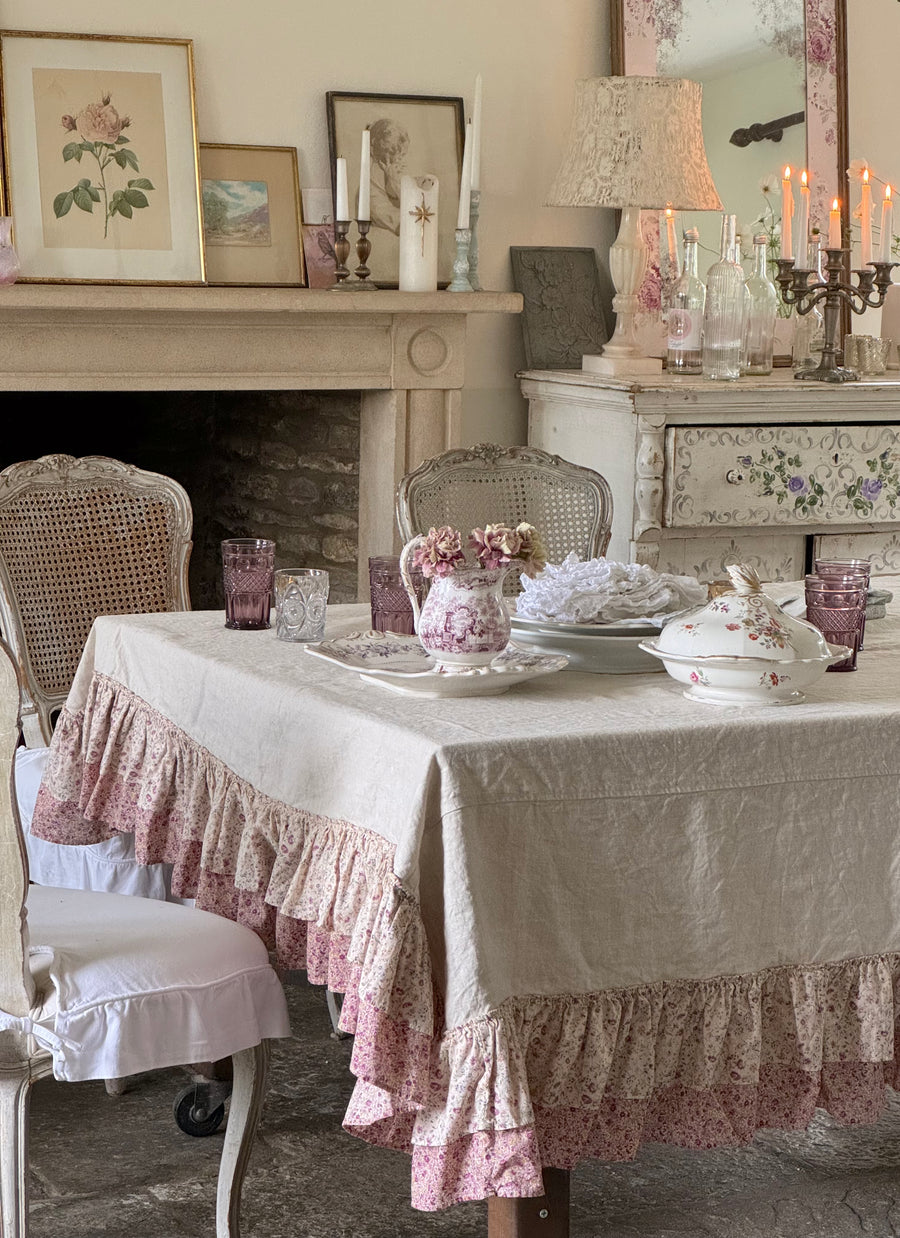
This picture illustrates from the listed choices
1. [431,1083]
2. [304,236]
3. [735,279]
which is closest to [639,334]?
[735,279]

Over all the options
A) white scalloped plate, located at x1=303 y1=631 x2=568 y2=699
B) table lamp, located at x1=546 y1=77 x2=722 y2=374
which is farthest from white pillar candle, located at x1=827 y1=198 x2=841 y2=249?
white scalloped plate, located at x1=303 y1=631 x2=568 y2=699

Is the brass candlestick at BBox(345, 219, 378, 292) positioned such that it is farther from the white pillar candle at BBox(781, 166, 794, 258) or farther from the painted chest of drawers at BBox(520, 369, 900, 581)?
the white pillar candle at BBox(781, 166, 794, 258)

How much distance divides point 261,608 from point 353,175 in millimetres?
1948

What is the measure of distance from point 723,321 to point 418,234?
2.55ft

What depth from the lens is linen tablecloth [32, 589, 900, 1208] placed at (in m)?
1.61

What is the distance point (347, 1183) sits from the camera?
7.41ft

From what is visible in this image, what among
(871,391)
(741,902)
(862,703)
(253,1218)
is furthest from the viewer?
(871,391)

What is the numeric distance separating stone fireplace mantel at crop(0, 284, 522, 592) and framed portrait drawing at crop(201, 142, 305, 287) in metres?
0.14

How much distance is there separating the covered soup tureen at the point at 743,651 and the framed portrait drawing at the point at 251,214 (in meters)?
2.20

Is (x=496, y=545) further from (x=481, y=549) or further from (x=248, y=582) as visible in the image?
(x=248, y=582)

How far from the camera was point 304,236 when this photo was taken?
3.91 metres

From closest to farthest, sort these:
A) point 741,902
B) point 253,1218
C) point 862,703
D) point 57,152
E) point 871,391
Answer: point 741,902, point 862,703, point 253,1218, point 57,152, point 871,391

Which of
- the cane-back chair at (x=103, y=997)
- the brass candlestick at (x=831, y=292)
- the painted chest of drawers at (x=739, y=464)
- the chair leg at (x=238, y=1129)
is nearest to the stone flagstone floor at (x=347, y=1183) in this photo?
the chair leg at (x=238, y=1129)

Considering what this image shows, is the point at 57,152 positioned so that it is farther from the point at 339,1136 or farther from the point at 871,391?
the point at 339,1136
